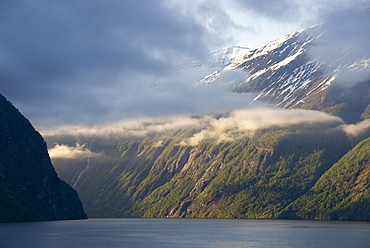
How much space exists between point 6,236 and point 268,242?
317 feet

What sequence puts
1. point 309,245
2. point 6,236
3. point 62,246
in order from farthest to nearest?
point 6,236 → point 309,245 → point 62,246

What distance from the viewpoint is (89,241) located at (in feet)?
632

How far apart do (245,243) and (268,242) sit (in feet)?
33.5

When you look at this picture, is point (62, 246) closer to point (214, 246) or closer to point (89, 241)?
point (89, 241)

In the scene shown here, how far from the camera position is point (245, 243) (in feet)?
622

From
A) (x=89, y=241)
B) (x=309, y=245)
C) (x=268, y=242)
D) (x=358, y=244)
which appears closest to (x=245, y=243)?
(x=268, y=242)

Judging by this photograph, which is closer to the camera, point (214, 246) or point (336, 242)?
point (214, 246)

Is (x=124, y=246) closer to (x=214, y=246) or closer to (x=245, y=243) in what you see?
(x=214, y=246)

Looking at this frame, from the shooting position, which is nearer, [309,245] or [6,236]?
[309,245]

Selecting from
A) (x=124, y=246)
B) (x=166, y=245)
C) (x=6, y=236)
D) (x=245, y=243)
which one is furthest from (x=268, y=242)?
(x=6, y=236)

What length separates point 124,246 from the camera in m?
175

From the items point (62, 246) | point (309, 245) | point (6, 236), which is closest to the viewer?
point (62, 246)

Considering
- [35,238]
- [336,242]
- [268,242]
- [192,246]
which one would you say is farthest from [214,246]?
[35,238]

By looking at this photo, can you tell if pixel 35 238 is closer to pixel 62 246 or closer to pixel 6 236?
pixel 6 236
